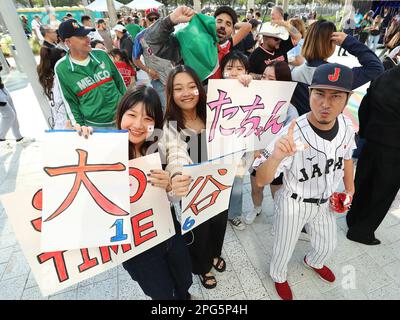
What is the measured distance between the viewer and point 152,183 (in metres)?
1.36

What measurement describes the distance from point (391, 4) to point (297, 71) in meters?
16.2

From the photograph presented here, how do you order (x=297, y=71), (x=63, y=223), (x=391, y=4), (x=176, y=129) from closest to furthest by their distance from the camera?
(x=63, y=223) → (x=176, y=129) → (x=297, y=71) → (x=391, y=4)

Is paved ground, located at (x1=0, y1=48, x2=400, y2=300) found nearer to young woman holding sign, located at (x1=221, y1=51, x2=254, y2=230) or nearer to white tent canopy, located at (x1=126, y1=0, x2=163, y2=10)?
young woman holding sign, located at (x1=221, y1=51, x2=254, y2=230)

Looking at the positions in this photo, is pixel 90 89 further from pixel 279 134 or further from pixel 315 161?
pixel 315 161

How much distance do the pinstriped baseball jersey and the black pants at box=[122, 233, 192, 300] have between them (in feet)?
2.60

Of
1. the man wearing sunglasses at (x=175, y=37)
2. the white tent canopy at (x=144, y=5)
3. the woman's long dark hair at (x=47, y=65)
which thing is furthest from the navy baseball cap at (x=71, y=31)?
the white tent canopy at (x=144, y=5)

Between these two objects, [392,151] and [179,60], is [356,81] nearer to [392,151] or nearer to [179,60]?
[392,151]

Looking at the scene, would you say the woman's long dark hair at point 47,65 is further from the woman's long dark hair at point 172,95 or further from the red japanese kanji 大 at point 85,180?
the red japanese kanji 大 at point 85,180

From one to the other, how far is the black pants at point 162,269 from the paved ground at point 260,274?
1.67 ft

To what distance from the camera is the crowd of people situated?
1487 mm

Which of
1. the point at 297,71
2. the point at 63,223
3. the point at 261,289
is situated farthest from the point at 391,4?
the point at 63,223

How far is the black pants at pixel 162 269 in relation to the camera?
154 cm

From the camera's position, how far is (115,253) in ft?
4.48

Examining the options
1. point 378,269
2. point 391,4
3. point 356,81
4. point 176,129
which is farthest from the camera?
point 391,4
